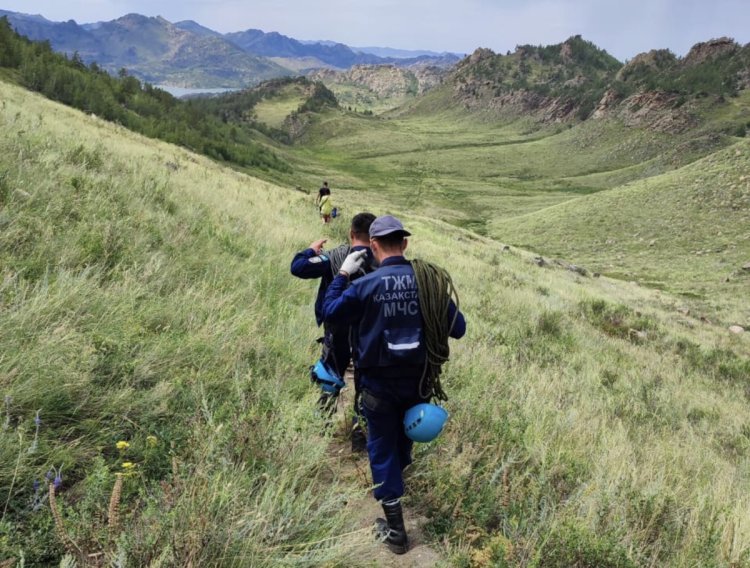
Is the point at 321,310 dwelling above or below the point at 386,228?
below

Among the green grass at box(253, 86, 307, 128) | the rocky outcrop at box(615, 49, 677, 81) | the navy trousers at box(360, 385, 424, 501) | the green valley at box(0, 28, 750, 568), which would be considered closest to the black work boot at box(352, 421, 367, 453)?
the green valley at box(0, 28, 750, 568)

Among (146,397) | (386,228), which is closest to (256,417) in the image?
(146,397)

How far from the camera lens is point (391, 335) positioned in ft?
9.99

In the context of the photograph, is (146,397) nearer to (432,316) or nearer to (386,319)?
(386,319)

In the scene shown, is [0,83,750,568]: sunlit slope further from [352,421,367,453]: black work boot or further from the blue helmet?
the blue helmet

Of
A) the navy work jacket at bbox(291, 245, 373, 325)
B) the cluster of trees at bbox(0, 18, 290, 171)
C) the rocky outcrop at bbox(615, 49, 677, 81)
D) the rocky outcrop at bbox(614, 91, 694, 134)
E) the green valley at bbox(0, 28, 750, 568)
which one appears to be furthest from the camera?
the rocky outcrop at bbox(615, 49, 677, 81)

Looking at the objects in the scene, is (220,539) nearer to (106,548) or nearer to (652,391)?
(106,548)

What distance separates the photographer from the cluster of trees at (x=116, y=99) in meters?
51.7

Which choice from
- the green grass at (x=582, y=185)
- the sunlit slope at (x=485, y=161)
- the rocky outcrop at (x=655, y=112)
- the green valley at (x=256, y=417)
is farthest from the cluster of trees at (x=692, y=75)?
the green valley at (x=256, y=417)

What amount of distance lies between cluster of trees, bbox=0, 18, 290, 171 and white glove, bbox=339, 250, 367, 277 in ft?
180

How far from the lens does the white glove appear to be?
11.0ft

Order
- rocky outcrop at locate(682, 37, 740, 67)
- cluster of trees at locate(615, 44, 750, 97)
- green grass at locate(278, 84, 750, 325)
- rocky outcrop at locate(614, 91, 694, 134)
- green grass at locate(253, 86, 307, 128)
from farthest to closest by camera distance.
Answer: green grass at locate(253, 86, 307, 128), rocky outcrop at locate(682, 37, 740, 67), cluster of trees at locate(615, 44, 750, 97), rocky outcrop at locate(614, 91, 694, 134), green grass at locate(278, 84, 750, 325)

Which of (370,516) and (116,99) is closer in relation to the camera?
(370,516)

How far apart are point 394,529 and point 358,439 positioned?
0.97 meters
